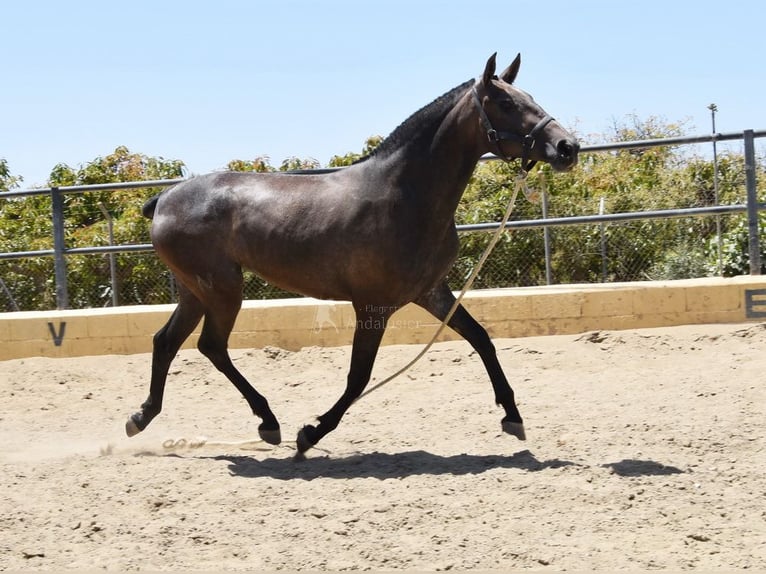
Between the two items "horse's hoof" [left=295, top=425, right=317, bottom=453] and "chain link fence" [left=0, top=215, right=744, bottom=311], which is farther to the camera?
"chain link fence" [left=0, top=215, right=744, bottom=311]

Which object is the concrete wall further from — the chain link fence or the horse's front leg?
the horse's front leg

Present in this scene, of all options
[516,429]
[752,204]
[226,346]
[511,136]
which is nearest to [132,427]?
[226,346]

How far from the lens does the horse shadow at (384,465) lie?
17.3 feet

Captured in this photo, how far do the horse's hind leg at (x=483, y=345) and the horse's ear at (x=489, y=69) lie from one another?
1.25 metres

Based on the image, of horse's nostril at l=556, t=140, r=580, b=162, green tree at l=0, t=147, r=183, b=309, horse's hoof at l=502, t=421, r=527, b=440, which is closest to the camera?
horse's nostril at l=556, t=140, r=580, b=162

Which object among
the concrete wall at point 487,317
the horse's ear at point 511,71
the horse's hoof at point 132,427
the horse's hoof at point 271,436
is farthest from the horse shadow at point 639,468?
the concrete wall at point 487,317

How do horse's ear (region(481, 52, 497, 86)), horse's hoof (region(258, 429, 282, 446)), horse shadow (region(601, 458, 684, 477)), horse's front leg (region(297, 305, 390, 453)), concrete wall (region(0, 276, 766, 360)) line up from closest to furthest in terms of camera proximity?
horse shadow (region(601, 458, 684, 477)) → horse's ear (region(481, 52, 497, 86)) → horse's front leg (region(297, 305, 390, 453)) → horse's hoof (region(258, 429, 282, 446)) → concrete wall (region(0, 276, 766, 360))

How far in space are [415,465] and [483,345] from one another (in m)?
0.88

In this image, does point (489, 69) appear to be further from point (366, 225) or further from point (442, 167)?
point (366, 225)

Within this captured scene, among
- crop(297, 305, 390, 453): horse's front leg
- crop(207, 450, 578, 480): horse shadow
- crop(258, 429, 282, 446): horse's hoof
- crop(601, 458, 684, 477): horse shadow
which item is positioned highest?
crop(297, 305, 390, 453): horse's front leg

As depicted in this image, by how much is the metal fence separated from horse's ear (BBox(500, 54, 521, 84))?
3.22m

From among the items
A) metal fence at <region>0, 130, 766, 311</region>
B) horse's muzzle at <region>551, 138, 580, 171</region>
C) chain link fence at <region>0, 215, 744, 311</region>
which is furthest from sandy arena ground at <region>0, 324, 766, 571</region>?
chain link fence at <region>0, 215, 744, 311</region>

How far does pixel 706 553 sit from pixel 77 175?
13.9m

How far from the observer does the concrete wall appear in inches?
333
